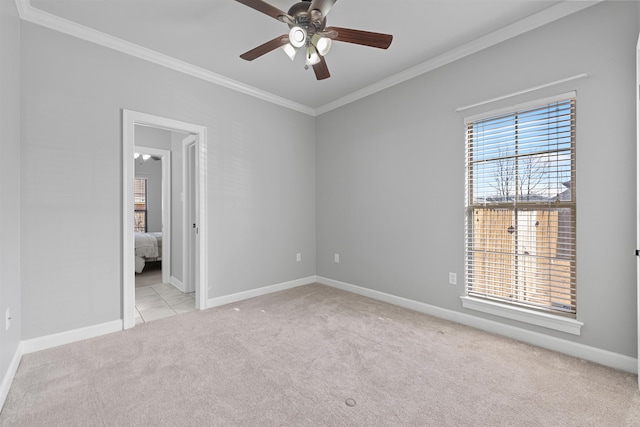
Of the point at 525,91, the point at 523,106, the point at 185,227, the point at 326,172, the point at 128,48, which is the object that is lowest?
the point at 185,227

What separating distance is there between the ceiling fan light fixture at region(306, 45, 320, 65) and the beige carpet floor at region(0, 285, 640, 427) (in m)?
2.26

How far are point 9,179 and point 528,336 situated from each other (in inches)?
161

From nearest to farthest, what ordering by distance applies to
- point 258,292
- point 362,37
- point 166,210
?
1. point 362,37
2. point 258,292
3. point 166,210

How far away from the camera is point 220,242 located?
352 centimetres

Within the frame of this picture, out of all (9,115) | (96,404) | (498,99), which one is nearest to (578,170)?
(498,99)

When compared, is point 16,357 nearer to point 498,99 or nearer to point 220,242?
point 220,242

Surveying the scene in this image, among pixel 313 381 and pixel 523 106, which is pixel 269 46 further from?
pixel 313 381

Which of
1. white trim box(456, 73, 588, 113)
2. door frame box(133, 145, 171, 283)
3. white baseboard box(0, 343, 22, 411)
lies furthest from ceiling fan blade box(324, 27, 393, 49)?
door frame box(133, 145, 171, 283)

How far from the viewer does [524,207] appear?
2520 mm

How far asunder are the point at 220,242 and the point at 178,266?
4.43ft

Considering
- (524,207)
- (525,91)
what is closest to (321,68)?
(525,91)

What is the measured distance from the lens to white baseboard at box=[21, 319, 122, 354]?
7.58 feet

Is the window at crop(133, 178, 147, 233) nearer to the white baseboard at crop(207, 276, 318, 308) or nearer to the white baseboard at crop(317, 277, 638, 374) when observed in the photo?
the white baseboard at crop(207, 276, 318, 308)

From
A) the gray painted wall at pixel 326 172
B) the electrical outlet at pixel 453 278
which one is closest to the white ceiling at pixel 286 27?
the gray painted wall at pixel 326 172
